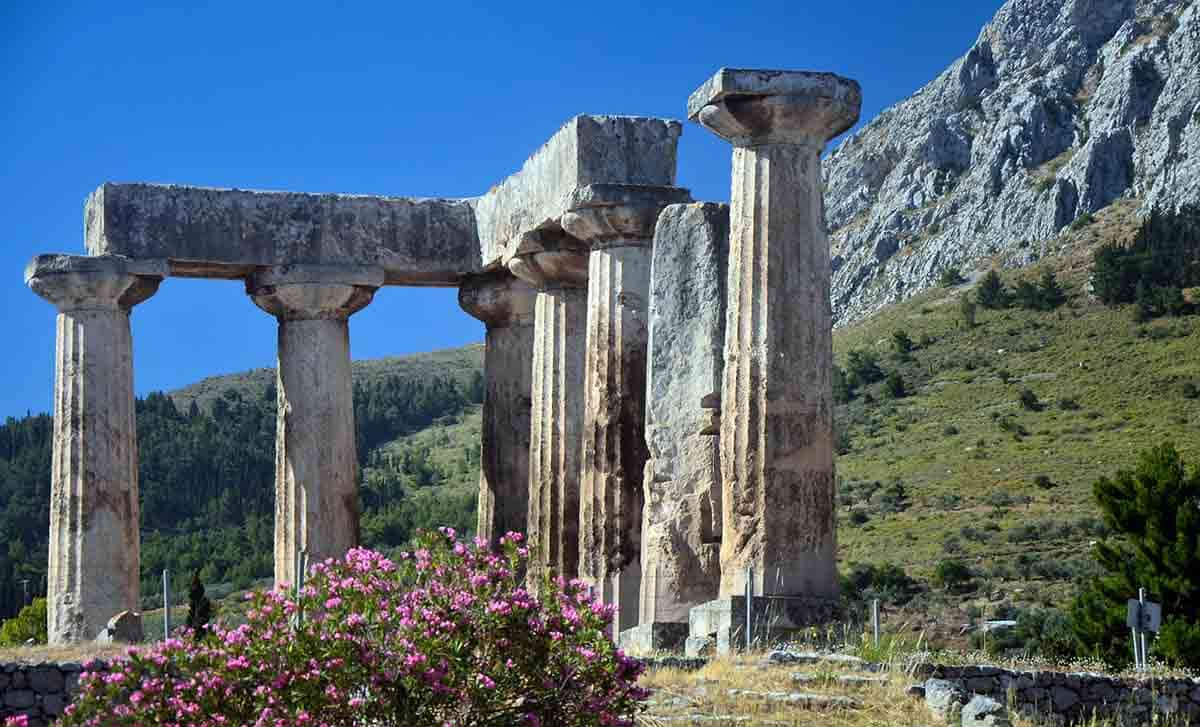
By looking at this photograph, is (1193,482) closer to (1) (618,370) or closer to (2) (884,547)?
(2) (884,547)

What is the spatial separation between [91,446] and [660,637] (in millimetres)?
9816

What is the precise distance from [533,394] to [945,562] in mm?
28117

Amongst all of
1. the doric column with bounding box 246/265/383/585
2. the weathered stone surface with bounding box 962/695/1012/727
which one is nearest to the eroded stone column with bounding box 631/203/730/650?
the doric column with bounding box 246/265/383/585

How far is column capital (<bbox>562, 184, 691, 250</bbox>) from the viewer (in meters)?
23.1

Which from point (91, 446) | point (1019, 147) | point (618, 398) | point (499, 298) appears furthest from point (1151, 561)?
point (1019, 147)

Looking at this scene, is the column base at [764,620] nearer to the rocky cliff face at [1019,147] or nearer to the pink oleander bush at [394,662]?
the pink oleander bush at [394,662]

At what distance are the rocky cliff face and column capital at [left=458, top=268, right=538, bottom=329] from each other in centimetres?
6450

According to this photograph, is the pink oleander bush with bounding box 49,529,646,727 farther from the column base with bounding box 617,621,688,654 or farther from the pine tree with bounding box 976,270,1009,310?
the pine tree with bounding box 976,270,1009,310

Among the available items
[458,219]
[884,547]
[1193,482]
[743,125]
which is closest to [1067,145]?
[884,547]

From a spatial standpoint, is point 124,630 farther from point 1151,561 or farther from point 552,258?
point 1151,561

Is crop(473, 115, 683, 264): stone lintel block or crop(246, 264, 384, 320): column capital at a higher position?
crop(473, 115, 683, 264): stone lintel block

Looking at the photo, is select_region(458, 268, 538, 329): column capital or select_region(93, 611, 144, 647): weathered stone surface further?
select_region(458, 268, 538, 329): column capital

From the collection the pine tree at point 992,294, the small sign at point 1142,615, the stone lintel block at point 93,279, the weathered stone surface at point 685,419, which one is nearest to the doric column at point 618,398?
the weathered stone surface at point 685,419

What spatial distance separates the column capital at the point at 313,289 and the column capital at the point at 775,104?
9.13 m
